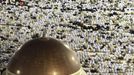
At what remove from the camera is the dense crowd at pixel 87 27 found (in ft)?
4.01

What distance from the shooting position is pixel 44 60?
0.84m

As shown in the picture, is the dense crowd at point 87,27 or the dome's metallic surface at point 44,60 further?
the dense crowd at point 87,27

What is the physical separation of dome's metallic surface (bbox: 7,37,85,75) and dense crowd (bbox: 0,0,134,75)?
33cm

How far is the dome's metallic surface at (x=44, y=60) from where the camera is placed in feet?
2.73

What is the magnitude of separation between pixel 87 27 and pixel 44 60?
0.45 metres

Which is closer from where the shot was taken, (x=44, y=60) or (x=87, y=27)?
(x=44, y=60)

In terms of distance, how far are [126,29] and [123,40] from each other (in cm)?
6

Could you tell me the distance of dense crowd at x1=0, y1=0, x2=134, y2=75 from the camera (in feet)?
4.01

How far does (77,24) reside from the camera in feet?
4.04

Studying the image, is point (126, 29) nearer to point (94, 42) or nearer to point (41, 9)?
point (94, 42)

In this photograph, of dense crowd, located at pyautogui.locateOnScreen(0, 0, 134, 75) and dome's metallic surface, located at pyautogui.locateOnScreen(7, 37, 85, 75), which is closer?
dome's metallic surface, located at pyautogui.locateOnScreen(7, 37, 85, 75)

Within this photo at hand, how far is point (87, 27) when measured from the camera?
1233 millimetres

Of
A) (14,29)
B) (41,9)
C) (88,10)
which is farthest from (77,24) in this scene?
(14,29)

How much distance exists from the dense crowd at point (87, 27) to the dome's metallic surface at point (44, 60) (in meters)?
0.33
